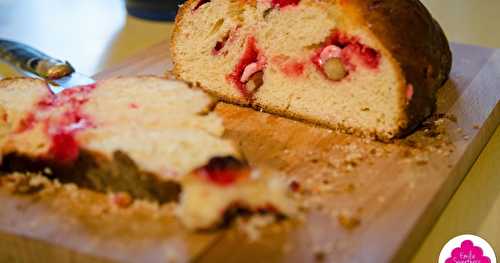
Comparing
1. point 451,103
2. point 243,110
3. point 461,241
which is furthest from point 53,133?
point 451,103

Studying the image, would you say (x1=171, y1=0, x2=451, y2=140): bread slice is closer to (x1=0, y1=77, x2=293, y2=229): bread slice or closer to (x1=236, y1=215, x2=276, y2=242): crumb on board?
(x1=0, y1=77, x2=293, y2=229): bread slice

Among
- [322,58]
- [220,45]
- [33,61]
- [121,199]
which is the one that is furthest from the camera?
[33,61]

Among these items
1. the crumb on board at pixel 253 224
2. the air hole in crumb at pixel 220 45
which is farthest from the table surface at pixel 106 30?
the air hole in crumb at pixel 220 45

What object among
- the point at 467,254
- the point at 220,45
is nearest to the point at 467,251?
the point at 467,254

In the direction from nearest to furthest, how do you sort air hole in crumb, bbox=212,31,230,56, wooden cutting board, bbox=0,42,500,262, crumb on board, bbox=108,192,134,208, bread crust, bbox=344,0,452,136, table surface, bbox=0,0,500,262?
wooden cutting board, bbox=0,42,500,262 → crumb on board, bbox=108,192,134,208 → bread crust, bbox=344,0,452,136 → air hole in crumb, bbox=212,31,230,56 → table surface, bbox=0,0,500,262

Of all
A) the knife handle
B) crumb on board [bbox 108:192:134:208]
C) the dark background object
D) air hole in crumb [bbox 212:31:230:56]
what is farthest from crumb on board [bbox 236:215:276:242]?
the dark background object

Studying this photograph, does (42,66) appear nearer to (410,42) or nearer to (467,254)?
(410,42)

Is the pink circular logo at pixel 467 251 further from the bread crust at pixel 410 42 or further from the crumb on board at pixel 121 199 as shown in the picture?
the crumb on board at pixel 121 199

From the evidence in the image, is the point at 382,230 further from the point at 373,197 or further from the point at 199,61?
the point at 199,61
